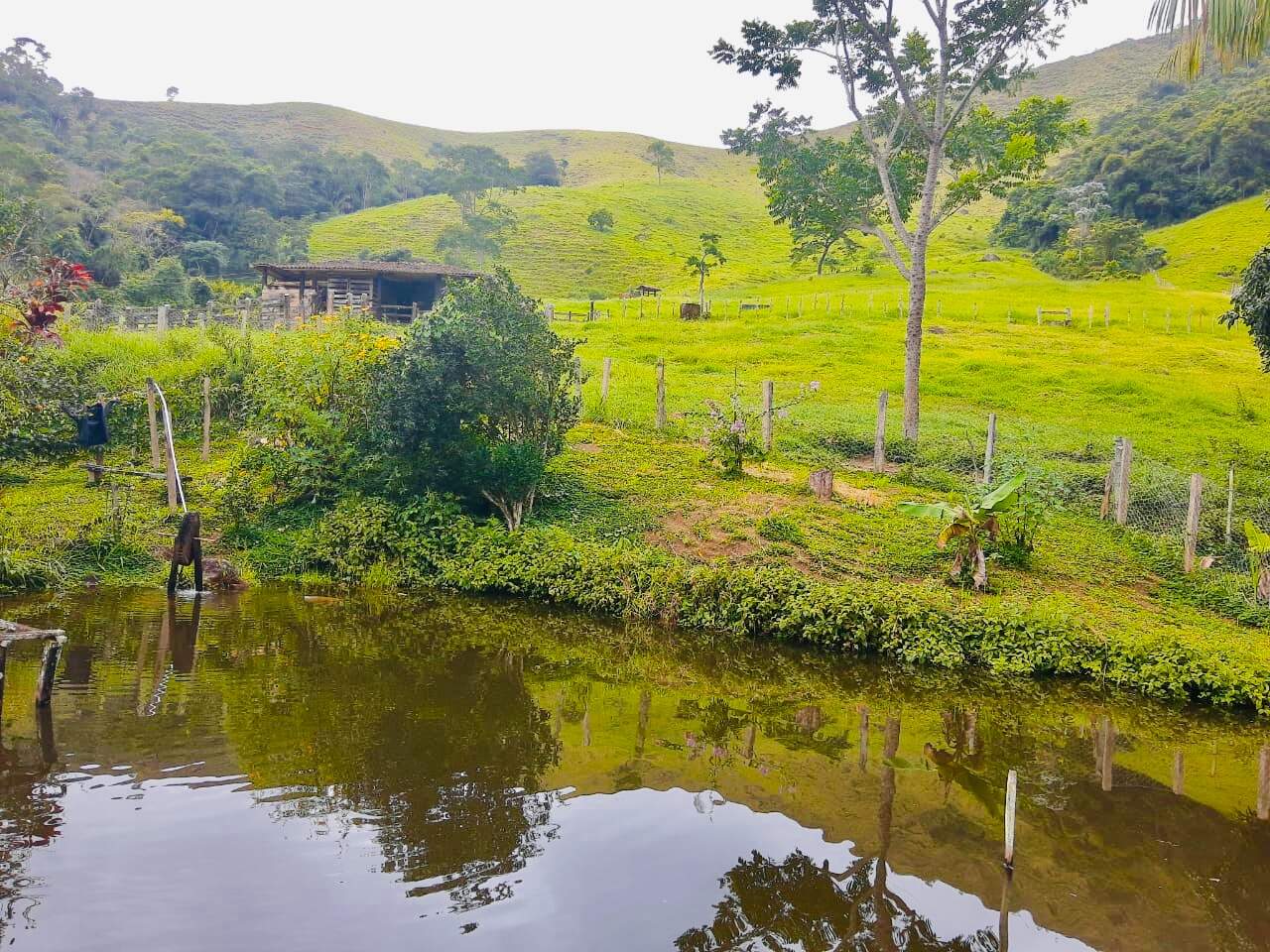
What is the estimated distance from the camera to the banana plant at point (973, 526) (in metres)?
13.2

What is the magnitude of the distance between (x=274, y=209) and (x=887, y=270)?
49.4 meters

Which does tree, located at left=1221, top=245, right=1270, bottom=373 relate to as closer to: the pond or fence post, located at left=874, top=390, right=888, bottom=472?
fence post, located at left=874, top=390, right=888, bottom=472

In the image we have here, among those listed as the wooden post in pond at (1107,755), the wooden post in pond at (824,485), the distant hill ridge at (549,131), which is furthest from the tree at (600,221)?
the wooden post in pond at (1107,755)

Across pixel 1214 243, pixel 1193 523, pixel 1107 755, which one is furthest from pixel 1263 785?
pixel 1214 243

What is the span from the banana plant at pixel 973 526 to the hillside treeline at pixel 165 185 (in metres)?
44.9

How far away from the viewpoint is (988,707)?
10.4 metres

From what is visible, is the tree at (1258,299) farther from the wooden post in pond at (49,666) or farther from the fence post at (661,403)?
the wooden post in pond at (49,666)

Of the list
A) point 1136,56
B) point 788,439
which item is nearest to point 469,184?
point 788,439

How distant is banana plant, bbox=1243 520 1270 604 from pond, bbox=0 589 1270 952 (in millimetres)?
3387

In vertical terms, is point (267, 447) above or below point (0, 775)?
above

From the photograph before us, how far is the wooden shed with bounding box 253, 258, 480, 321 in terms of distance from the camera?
41.3 m

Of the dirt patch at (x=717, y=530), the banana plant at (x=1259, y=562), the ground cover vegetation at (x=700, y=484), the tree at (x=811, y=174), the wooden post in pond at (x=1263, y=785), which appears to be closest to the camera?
the wooden post in pond at (x=1263, y=785)

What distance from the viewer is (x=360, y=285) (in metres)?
43.4

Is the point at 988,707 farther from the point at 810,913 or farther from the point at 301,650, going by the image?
the point at 301,650
